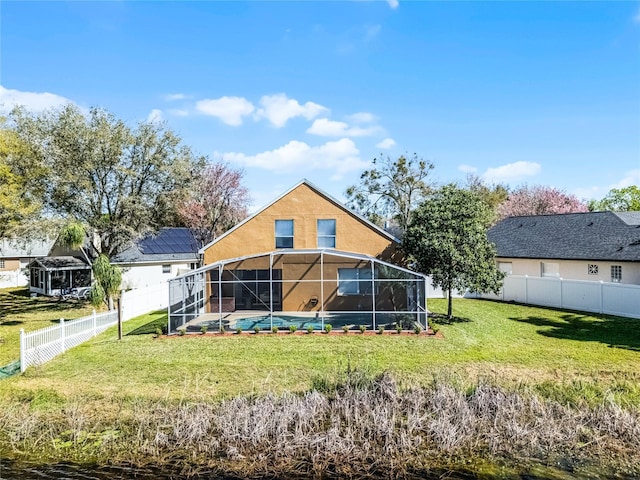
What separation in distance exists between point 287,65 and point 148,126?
11602mm

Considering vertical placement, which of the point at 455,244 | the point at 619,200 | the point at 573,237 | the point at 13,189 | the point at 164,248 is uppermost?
the point at 619,200

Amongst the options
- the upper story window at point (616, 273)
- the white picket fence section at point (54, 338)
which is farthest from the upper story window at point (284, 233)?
the upper story window at point (616, 273)

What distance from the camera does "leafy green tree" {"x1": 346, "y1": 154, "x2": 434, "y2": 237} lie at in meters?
38.0

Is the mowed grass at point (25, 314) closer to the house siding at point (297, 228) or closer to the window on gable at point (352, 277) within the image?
the house siding at point (297, 228)

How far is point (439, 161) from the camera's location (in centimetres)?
3747

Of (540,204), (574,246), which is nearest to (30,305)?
(574,246)

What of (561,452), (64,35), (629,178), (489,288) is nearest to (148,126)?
(64,35)

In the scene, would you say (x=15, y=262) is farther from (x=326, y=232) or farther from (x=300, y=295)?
(x=326, y=232)

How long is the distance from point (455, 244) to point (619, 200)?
46.4m

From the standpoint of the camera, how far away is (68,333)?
51.4ft

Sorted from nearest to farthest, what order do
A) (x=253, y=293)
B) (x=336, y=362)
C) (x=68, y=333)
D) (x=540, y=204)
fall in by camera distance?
(x=336, y=362) < (x=68, y=333) < (x=253, y=293) < (x=540, y=204)

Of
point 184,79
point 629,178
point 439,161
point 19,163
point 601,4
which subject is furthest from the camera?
point 629,178

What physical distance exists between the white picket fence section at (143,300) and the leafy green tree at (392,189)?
20000 mm

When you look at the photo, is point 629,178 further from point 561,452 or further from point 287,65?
point 561,452
